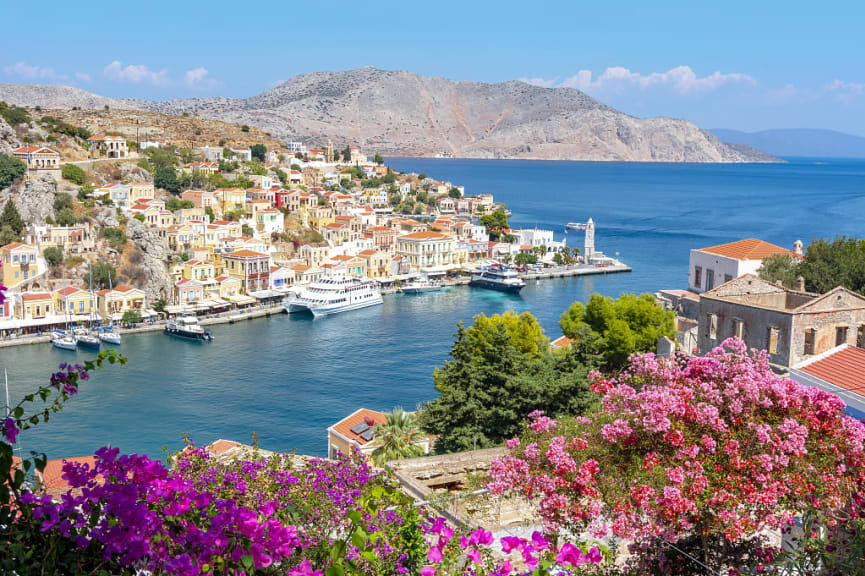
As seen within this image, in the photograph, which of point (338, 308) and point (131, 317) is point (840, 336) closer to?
point (131, 317)

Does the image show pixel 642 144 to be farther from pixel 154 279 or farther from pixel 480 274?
pixel 154 279

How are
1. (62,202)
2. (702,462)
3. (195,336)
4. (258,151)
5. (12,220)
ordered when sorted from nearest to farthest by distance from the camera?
(702,462) → (195,336) → (12,220) → (62,202) → (258,151)

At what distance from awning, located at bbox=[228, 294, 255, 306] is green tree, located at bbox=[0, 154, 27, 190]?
11607mm

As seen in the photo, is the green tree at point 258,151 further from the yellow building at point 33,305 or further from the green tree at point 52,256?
Result: the yellow building at point 33,305

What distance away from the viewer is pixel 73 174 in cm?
3728

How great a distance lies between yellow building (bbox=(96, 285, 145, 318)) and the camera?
28766mm

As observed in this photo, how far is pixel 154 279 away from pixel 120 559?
30847 mm

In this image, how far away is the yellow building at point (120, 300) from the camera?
2877 centimetres

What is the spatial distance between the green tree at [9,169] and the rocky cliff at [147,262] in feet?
20.1

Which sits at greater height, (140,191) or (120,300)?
(140,191)

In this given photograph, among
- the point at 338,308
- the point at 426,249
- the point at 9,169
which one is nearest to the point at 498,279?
the point at 426,249

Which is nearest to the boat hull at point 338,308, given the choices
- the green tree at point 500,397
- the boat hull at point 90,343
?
the boat hull at point 90,343

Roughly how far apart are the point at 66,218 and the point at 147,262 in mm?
4026

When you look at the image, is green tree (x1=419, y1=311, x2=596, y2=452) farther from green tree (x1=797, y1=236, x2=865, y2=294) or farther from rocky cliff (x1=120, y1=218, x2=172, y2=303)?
rocky cliff (x1=120, y1=218, x2=172, y2=303)
